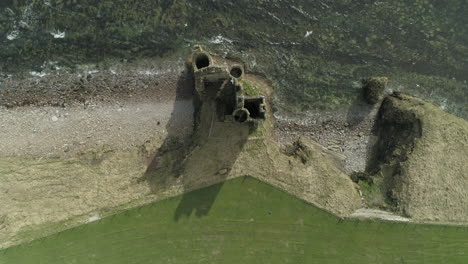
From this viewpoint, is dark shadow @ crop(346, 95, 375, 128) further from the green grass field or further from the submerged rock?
the green grass field

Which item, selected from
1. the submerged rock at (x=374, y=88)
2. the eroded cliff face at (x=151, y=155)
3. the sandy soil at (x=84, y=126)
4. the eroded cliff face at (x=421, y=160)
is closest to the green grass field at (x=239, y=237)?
the eroded cliff face at (x=151, y=155)

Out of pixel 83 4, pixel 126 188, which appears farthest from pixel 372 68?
pixel 83 4

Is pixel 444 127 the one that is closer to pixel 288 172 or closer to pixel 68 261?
pixel 288 172

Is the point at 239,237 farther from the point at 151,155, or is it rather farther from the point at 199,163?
the point at 151,155

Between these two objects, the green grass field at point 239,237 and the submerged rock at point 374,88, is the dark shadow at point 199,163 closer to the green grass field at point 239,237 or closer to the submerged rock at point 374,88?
Answer: the green grass field at point 239,237

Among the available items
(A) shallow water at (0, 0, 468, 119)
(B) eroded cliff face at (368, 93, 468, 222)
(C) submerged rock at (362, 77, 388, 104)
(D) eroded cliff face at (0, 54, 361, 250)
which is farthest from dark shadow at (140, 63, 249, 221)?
(B) eroded cliff face at (368, 93, 468, 222)

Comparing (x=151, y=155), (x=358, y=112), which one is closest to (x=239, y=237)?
(x=151, y=155)
